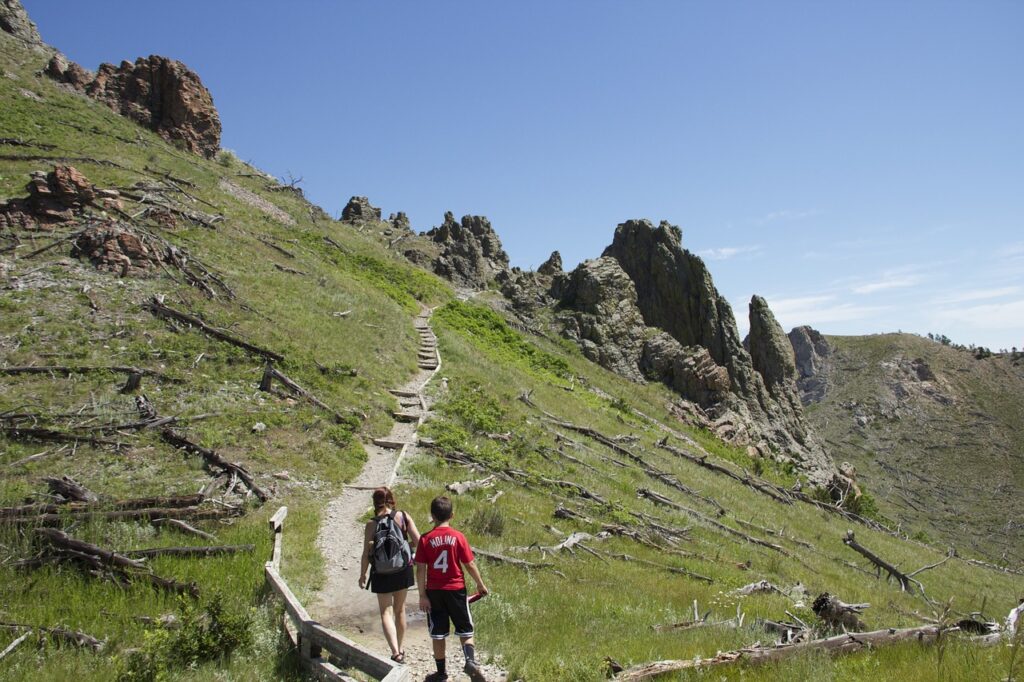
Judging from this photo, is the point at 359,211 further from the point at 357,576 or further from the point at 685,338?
the point at 357,576

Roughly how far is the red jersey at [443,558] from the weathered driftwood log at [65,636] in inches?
153

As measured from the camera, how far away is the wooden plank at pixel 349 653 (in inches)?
221

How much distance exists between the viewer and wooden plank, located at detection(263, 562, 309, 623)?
6.67 metres

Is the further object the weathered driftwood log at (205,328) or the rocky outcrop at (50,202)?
the rocky outcrop at (50,202)

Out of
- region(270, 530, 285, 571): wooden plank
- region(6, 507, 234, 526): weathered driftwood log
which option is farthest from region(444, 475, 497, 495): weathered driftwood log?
region(270, 530, 285, 571): wooden plank

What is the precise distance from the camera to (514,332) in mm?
43531

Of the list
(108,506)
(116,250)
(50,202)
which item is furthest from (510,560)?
(50,202)

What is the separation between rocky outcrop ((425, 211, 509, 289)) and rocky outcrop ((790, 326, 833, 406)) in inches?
3111

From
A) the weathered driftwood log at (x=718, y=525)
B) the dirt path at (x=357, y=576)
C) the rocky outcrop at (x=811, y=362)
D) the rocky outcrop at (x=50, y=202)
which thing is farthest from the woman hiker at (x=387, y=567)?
the rocky outcrop at (x=811, y=362)

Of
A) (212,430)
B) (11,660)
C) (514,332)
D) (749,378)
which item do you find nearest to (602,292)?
(514,332)

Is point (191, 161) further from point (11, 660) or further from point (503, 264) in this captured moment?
point (11, 660)

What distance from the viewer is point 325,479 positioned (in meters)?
13.3

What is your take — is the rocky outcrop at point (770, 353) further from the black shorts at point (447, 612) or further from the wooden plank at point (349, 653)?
the wooden plank at point (349, 653)

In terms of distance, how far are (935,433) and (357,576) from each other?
369 feet
